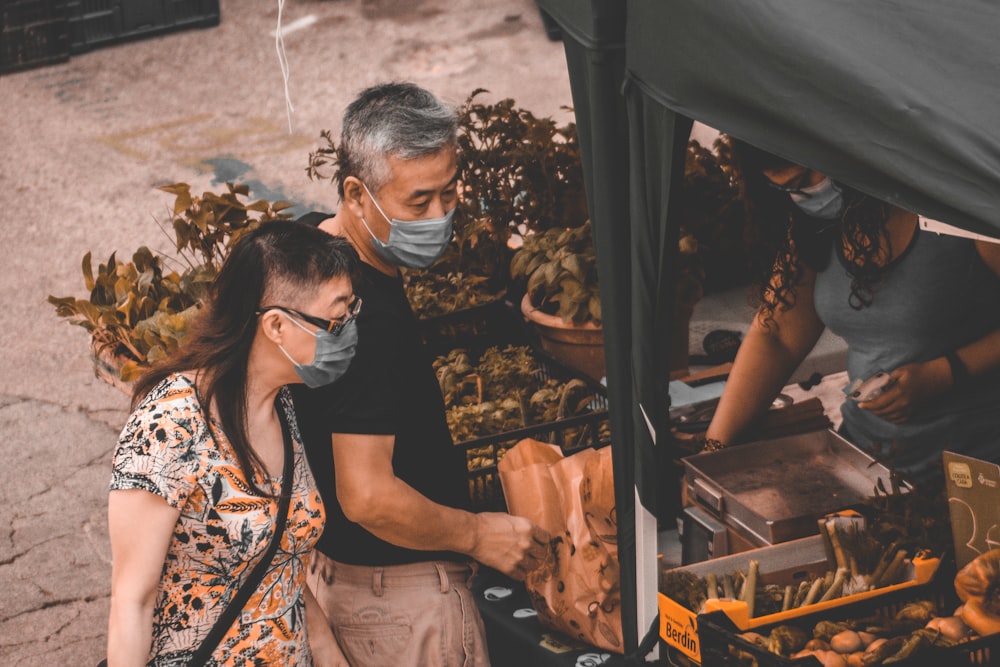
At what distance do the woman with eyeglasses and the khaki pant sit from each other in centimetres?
99

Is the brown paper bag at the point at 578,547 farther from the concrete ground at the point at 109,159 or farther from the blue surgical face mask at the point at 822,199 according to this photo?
the concrete ground at the point at 109,159

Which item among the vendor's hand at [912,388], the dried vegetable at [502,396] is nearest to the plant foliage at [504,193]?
the dried vegetable at [502,396]

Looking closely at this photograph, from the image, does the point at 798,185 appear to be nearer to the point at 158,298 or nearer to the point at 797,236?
the point at 797,236

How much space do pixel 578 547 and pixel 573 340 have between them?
6.61 ft

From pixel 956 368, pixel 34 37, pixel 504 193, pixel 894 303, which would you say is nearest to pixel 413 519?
pixel 894 303

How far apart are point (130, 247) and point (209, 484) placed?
6.14 metres

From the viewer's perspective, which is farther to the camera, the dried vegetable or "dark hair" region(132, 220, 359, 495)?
the dried vegetable

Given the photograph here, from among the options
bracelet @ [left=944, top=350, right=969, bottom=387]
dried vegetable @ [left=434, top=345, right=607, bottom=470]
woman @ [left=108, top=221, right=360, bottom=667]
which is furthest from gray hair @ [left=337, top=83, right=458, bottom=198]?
bracelet @ [left=944, top=350, right=969, bottom=387]

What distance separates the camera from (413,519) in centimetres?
272

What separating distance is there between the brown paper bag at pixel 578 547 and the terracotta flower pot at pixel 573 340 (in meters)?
1.78

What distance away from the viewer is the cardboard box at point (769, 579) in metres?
2.54

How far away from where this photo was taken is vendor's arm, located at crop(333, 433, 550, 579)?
2617 millimetres

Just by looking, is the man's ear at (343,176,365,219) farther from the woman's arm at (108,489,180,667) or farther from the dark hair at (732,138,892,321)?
the dark hair at (732,138,892,321)

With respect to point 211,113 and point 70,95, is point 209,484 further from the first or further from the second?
point 70,95
